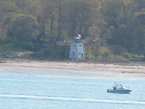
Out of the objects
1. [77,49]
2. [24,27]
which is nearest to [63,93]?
[77,49]

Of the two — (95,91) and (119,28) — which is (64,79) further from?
(119,28)

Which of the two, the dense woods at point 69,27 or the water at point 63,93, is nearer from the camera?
the water at point 63,93

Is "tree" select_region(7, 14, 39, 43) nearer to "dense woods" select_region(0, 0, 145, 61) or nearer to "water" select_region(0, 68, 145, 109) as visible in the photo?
"dense woods" select_region(0, 0, 145, 61)

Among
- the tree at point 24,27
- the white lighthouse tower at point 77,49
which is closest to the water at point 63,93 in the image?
the white lighthouse tower at point 77,49

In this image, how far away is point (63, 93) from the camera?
3036cm

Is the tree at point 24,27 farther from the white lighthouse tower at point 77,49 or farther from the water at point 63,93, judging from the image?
the water at point 63,93

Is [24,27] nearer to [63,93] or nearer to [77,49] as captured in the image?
[77,49]

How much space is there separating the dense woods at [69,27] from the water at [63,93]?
2760 centimetres

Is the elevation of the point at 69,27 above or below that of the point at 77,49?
above

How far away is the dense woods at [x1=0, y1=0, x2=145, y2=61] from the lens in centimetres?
7156

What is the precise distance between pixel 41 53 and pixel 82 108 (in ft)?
143

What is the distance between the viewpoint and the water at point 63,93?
25.8 metres

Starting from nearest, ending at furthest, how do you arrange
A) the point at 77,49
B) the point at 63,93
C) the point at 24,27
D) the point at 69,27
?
the point at 63,93, the point at 77,49, the point at 24,27, the point at 69,27

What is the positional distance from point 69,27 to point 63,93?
149ft
